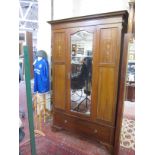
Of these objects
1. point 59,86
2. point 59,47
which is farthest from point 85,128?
point 59,47

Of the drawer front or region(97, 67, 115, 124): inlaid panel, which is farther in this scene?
the drawer front

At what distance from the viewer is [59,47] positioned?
2480 mm

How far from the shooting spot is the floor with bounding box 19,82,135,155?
1.91m

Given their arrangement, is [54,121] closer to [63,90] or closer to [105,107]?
[63,90]

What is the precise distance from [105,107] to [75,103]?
52cm

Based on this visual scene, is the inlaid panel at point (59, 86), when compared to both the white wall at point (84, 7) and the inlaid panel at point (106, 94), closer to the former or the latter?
the inlaid panel at point (106, 94)

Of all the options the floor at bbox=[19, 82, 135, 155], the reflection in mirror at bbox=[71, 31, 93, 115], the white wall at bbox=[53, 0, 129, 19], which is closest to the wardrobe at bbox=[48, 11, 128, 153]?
the reflection in mirror at bbox=[71, 31, 93, 115]

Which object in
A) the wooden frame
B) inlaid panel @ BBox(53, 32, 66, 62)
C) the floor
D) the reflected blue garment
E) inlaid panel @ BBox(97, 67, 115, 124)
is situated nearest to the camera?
the wooden frame

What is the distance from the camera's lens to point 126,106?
1866mm

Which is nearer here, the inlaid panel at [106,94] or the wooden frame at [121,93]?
the wooden frame at [121,93]

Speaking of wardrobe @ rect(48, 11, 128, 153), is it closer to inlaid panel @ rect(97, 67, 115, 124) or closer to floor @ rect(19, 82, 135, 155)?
inlaid panel @ rect(97, 67, 115, 124)

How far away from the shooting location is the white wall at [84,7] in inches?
98.7

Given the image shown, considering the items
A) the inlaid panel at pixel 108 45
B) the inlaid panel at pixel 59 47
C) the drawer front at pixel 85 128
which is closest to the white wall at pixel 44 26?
the inlaid panel at pixel 59 47
